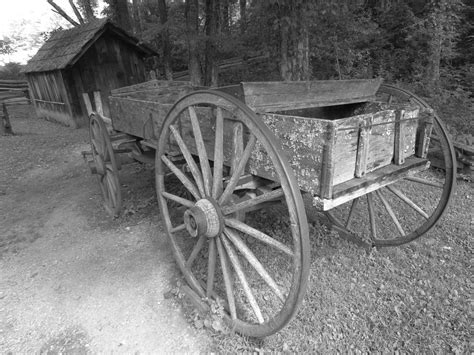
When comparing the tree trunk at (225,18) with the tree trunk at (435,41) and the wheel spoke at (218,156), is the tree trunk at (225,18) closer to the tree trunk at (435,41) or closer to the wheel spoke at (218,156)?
the tree trunk at (435,41)

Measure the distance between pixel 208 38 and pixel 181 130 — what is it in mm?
7215

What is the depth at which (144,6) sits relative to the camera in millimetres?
21078

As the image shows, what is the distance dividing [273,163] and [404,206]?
320 cm

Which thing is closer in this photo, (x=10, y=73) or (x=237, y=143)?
(x=237, y=143)

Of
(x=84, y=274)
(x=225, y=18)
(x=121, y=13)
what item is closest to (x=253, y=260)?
(x=84, y=274)

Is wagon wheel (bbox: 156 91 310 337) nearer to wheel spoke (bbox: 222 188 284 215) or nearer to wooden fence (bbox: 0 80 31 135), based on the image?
wheel spoke (bbox: 222 188 284 215)

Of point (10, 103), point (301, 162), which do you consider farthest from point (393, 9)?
point (10, 103)

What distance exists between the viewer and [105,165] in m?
4.14

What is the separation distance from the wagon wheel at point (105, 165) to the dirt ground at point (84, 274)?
0.78ft

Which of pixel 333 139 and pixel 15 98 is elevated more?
pixel 333 139

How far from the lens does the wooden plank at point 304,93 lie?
219 cm

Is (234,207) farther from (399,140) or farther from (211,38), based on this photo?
(211,38)

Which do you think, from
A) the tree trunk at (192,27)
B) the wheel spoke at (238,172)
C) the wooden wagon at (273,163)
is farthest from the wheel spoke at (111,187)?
the tree trunk at (192,27)

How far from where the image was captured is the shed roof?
10.4 meters
